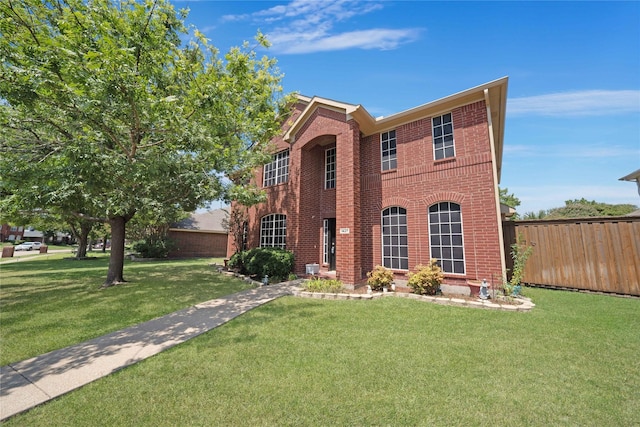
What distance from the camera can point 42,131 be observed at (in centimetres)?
808

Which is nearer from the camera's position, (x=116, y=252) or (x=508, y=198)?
(x=116, y=252)

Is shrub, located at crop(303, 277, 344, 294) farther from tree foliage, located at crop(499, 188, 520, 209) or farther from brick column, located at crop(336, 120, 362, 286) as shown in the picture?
tree foliage, located at crop(499, 188, 520, 209)

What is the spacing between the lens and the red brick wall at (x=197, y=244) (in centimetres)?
2536

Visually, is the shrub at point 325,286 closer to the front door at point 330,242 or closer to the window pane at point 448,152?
the front door at point 330,242

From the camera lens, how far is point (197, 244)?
26906 mm

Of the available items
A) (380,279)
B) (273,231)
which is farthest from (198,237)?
(380,279)

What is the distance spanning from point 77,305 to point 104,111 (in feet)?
17.3

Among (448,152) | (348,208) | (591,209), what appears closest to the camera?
(448,152)

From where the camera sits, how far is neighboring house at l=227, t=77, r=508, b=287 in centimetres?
826

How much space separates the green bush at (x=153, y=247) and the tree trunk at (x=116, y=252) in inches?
530

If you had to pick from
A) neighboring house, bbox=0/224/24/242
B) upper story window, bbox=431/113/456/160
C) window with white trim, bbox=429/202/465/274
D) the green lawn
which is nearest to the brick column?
window with white trim, bbox=429/202/465/274

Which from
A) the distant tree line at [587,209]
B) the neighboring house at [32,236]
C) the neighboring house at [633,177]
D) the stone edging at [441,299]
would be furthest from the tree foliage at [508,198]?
the neighboring house at [32,236]

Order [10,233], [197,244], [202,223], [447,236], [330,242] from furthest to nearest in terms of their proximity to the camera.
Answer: [10,233], [202,223], [197,244], [330,242], [447,236]

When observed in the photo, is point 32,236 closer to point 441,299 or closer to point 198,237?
point 198,237
